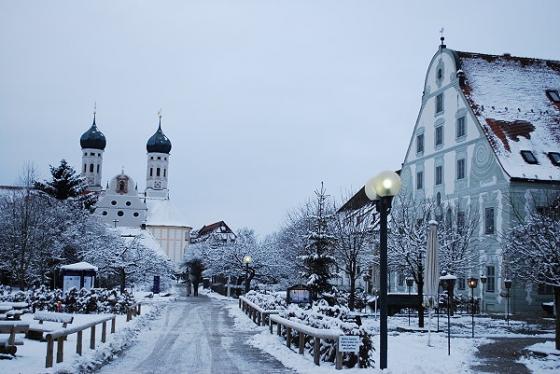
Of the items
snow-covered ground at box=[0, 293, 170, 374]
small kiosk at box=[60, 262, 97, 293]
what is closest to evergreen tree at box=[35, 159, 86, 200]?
small kiosk at box=[60, 262, 97, 293]

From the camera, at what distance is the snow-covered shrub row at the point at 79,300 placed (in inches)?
1196

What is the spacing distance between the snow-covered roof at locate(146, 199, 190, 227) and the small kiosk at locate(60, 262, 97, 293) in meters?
75.6

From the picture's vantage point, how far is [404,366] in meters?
14.2

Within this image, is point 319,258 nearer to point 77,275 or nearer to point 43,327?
point 43,327

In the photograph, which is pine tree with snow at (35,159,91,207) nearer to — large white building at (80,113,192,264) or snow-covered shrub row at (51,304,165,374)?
snow-covered shrub row at (51,304,165,374)

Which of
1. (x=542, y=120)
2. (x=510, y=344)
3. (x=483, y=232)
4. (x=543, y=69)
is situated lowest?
(x=510, y=344)

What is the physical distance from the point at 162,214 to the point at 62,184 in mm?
55220

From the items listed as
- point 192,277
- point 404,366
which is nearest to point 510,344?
point 404,366

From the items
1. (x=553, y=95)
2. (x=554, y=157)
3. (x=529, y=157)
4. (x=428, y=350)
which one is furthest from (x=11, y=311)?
(x=553, y=95)

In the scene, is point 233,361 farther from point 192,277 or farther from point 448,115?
point 192,277

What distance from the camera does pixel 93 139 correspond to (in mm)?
115688

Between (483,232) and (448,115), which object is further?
(448,115)

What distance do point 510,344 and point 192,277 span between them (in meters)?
55.5

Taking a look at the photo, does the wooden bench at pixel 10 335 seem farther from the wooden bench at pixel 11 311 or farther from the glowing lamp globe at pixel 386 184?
the glowing lamp globe at pixel 386 184
